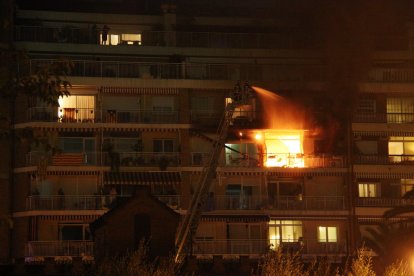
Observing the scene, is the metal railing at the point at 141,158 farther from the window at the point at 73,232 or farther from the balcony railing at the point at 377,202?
A: the balcony railing at the point at 377,202

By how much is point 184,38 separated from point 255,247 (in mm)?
16491

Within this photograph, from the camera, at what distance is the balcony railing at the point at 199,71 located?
68.3 metres

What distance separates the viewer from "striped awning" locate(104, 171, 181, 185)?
66750mm

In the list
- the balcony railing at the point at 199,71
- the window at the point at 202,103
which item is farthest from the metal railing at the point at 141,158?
the balcony railing at the point at 199,71

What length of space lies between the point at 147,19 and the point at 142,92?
5995 mm

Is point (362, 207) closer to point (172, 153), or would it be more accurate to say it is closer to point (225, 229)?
point (225, 229)

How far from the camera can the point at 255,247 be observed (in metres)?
66.9

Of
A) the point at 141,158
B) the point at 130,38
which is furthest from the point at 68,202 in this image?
the point at 130,38

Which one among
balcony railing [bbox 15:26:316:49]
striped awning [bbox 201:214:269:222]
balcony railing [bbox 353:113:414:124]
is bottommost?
striped awning [bbox 201:214:269:222]

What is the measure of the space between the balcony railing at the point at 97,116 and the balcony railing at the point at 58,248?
28.9ft

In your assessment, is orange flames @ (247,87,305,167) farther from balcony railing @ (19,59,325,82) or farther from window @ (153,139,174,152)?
window @ (153,139,174,152)

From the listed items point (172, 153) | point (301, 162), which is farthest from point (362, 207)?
point (172, 153)

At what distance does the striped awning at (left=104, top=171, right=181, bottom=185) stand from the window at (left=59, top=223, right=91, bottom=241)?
3615 millimetres

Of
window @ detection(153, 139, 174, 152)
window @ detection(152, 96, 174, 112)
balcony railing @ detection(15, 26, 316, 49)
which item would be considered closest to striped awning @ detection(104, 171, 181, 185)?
window @ detection(153, 139, 174, 152)
